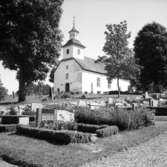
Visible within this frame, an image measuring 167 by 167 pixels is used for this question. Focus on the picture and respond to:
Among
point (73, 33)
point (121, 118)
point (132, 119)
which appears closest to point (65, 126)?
point (121, 118)

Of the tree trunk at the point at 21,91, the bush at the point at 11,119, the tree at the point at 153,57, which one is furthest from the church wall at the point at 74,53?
the bush at the point at 11,119

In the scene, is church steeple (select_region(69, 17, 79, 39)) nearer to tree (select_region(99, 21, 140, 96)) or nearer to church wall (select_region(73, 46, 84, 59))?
church wall (select_region(73, 46, 84, 59))

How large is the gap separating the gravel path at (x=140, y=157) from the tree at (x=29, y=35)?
59.6ft

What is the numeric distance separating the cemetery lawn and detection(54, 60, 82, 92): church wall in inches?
1498

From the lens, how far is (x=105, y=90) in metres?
56.7

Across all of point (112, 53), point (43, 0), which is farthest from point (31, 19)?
point (112, 53)

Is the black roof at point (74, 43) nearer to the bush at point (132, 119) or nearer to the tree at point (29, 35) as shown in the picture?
the tree at point (29, 35)

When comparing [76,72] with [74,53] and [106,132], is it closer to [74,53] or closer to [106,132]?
[74,53]

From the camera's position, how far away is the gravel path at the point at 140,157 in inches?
298

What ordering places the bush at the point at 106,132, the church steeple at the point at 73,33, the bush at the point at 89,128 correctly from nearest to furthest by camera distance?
the bush at the point at 106,132 → the bush at the point at 89,128 → the church steeple at the point at 73,33

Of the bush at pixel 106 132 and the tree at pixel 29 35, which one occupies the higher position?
the tree at pixel 29 35

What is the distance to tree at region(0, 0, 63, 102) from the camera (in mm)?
24938

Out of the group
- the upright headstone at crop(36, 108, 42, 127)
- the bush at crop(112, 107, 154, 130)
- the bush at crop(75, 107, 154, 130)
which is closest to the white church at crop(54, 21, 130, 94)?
the bush at crop(75, 107, 154, 130)

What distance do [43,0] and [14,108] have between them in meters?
11.6
